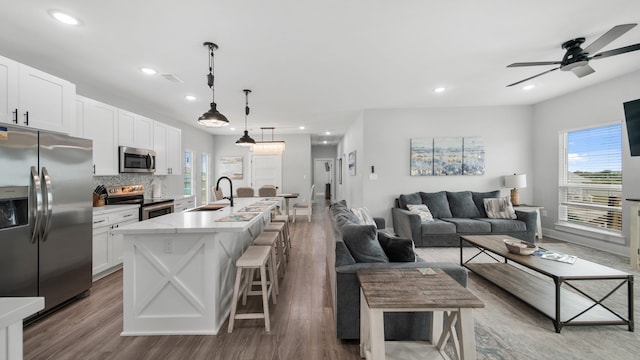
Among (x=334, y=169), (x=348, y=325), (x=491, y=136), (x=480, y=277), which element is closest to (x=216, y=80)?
(x=348, y=325)

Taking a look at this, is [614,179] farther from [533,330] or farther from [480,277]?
[533,330]

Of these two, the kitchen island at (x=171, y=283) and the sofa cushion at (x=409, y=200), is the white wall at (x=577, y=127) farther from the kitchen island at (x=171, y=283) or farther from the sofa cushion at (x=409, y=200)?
the kitchen island at (x=171, y=283)

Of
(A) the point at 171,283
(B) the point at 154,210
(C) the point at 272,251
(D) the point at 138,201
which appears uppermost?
(D) the point at 138,201

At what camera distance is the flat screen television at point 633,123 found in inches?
127

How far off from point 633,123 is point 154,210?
21.8ft

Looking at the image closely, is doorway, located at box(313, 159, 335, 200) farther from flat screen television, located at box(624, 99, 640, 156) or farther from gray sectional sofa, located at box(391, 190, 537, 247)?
flat screen television, located at box(624, 99, 640, 156)

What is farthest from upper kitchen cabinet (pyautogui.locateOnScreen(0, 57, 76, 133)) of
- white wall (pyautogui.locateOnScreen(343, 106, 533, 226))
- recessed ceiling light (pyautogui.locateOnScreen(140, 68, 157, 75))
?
white wall (pyautogui.locateOnScreen(343, 106, 533, 226))

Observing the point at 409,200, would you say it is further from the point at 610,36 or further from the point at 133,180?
the point at 133,180

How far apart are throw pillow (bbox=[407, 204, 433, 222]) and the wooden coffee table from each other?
142cm

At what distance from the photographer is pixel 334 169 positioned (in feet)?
39.8

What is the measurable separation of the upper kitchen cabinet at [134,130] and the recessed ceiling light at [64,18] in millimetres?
1747

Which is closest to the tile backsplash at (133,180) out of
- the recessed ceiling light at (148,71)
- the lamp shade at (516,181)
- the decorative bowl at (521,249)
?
the recessed ceiling light at (148,71)

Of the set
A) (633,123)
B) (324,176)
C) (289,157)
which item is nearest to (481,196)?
(633,123)

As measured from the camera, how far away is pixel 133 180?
452cm
